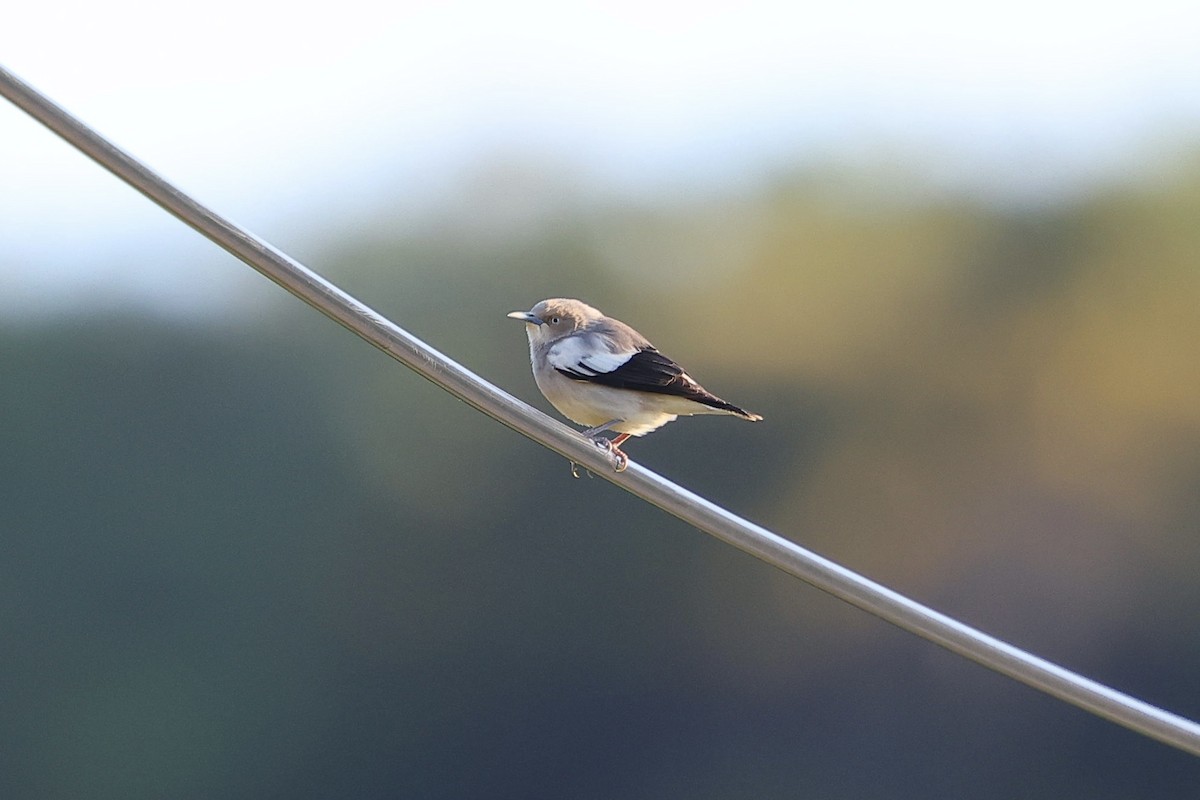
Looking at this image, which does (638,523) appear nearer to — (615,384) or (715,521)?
(615,384)

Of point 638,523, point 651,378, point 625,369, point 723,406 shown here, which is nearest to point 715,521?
point 723,406

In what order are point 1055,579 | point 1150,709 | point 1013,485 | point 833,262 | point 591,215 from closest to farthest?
point 1150,709 → point 1055,579 → point 1013,485 → point 833,262 → point 591,215

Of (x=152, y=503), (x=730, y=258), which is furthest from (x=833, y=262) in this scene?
(x=152, y=503)

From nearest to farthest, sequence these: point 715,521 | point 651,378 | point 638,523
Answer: point 715,521 < point 651,378 < point 638,523

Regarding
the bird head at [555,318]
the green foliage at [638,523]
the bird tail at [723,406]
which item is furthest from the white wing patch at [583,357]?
the green foliage at [638,523]

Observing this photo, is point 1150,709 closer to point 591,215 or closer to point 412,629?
point 412,629

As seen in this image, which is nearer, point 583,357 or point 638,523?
point 583,357

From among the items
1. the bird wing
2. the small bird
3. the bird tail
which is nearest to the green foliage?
the small bird

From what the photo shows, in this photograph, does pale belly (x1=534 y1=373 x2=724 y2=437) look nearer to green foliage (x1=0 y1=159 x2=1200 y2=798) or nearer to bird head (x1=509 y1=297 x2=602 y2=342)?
bird head (x1=509 y1=297 x2=602 y2=342)
